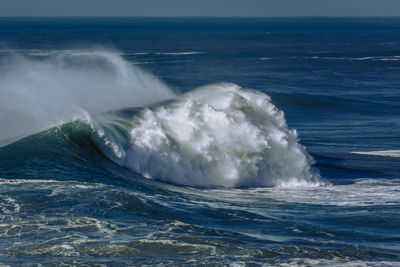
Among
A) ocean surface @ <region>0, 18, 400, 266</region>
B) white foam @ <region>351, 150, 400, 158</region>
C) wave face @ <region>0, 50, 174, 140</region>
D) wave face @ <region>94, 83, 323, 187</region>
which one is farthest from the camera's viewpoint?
white foam @ <region>351, 150, 400, 158</region>

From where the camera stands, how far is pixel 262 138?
19.3m

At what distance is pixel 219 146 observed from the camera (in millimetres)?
18719

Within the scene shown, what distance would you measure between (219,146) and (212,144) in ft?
0.68

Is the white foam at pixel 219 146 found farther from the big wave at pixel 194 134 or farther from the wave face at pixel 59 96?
the wave face at pixel 59 96

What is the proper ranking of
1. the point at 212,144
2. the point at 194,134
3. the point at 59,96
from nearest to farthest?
1. the point at 212,144
2. the point at 194,134
3. the point at 59,96

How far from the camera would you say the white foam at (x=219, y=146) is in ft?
56.9

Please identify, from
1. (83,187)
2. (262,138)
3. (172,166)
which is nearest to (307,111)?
(262,138)

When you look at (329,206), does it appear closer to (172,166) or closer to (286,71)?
(172,166)

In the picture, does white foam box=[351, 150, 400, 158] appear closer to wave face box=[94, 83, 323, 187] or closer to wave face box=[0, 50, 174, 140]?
wave face box=[94, 83, 323, 187]

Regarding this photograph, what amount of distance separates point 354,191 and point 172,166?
4.71 meters

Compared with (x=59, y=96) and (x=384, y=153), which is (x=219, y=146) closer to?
(x=59, y=96)

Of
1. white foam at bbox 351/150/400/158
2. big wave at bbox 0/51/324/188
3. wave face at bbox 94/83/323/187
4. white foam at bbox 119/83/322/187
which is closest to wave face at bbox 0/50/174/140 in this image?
big wave at bbox 0/51/324/188

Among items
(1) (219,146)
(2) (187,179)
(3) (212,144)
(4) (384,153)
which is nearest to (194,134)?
(3) (212,144)

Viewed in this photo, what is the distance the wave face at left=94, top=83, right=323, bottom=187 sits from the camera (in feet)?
56.7
